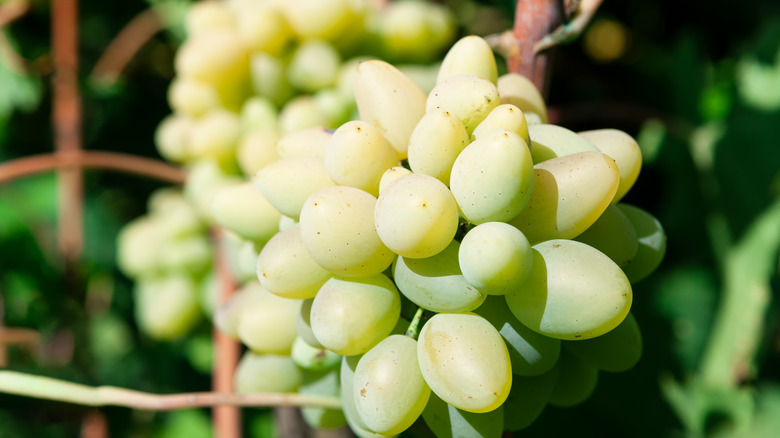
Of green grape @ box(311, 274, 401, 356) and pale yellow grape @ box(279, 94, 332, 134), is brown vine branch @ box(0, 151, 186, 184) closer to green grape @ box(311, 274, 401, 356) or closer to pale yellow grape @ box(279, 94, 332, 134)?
pale yellow grape @ box(279, 94, 332, 134)

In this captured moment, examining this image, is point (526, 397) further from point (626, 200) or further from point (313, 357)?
point (626, 200)

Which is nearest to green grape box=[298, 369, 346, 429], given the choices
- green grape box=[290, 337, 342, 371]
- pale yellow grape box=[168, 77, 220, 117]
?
green grape box=[290, 337, 342, 371]

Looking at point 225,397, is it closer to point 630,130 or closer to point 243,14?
point 243,14

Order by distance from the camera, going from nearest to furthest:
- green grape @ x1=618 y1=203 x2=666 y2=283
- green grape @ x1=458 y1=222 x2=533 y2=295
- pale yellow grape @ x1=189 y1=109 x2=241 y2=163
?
green grape @ x1=458 y1=222 x2=533 y2=295 → green grape @ x1=618 y1=203 x2=666 y2=283 → pale yellow grape @ x1=189 y1=109 x2=241 y2=163

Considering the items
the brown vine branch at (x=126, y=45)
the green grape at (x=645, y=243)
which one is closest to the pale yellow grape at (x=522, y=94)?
the green grape at (x=645, y=243)

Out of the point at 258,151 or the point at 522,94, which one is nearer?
the point at 522,94

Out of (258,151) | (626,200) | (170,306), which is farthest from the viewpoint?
(626,200)

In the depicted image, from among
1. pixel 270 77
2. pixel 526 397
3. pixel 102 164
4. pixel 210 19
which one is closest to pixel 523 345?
pixel 526 397

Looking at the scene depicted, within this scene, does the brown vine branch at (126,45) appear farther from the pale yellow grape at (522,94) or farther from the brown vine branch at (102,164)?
the pale yellow grape at (522,94)
